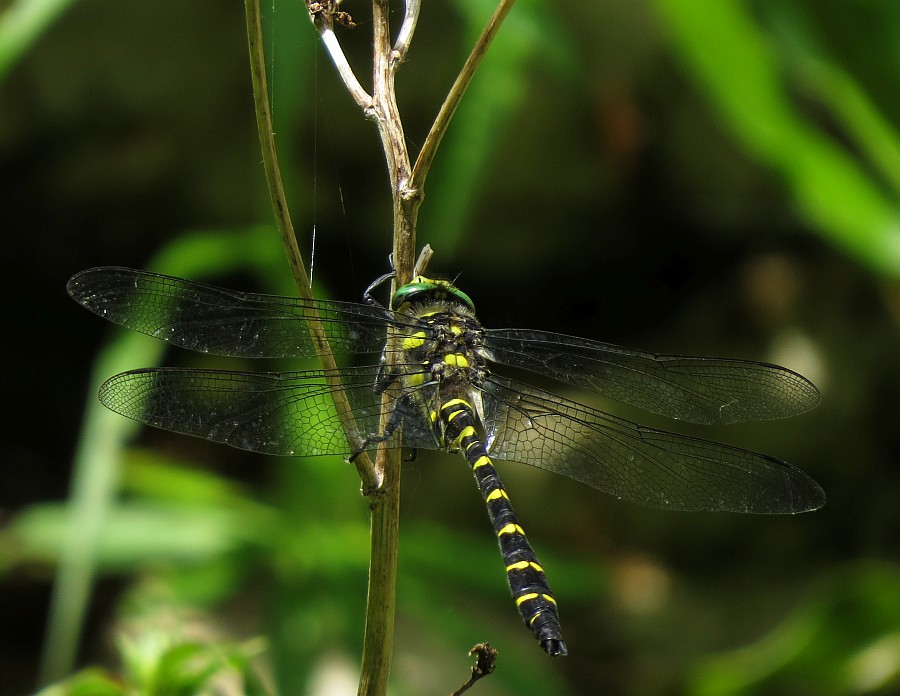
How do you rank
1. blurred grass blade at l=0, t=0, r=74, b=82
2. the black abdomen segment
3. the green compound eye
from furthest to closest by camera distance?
blurred grass blade at l=0, t=0, r=74, b=82
the green compound eye
the black abdomen segment

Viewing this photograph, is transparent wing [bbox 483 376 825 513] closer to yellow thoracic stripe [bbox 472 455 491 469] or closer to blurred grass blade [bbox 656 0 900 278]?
yellow thoracic stripe [bbox 472 455 491 469]

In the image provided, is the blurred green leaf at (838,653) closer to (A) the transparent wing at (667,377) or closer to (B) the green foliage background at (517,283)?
(B) the green foliage background at (517,283)

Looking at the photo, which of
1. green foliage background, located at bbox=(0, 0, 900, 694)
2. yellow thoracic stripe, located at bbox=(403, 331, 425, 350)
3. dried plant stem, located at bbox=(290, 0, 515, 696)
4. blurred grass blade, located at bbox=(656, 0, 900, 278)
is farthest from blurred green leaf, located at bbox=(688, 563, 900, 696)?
dried plant stem, located at bbox=(290, 0, 515, 696)

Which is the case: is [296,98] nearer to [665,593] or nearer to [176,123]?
[176,123]

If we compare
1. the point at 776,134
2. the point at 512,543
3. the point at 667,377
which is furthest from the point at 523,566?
the point at 776,134

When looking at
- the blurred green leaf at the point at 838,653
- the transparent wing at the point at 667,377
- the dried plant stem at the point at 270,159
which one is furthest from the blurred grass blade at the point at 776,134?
the dried plant stem at the point at 270,159

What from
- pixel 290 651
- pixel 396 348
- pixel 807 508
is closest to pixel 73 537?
pixel 290 651
